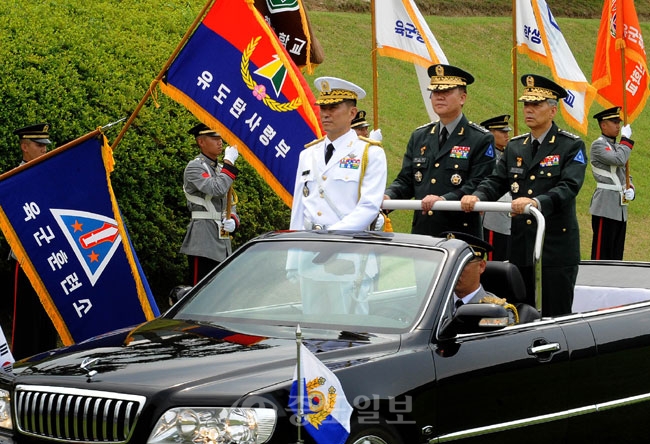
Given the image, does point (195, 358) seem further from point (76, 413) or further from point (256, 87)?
point (256, 87)

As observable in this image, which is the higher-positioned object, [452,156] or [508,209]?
[452,156]

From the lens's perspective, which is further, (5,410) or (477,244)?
(477,244)

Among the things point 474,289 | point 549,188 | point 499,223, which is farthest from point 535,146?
point 499,223

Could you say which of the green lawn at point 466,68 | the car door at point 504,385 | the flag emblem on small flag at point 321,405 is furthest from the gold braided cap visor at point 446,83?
the green lawn at point 466,68

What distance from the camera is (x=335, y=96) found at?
26.0ft

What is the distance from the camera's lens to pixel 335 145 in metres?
8.01

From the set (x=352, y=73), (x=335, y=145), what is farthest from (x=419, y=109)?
(x=335, y=145)

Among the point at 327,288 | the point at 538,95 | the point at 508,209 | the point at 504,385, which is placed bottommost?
the point at 504,385

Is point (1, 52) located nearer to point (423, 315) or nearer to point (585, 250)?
point (423, 315)

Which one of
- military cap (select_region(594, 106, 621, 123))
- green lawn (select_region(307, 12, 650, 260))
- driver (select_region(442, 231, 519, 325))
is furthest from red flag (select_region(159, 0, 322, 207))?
green lawn (select_region(307, 12, 650, 260))

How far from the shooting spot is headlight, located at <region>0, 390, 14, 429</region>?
5.40 meters

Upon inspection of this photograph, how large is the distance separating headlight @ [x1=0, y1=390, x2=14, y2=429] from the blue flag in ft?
9.12

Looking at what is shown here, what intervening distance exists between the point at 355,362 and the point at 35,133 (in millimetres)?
4400

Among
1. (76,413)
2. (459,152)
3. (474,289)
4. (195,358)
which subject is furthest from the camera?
(459,152)
